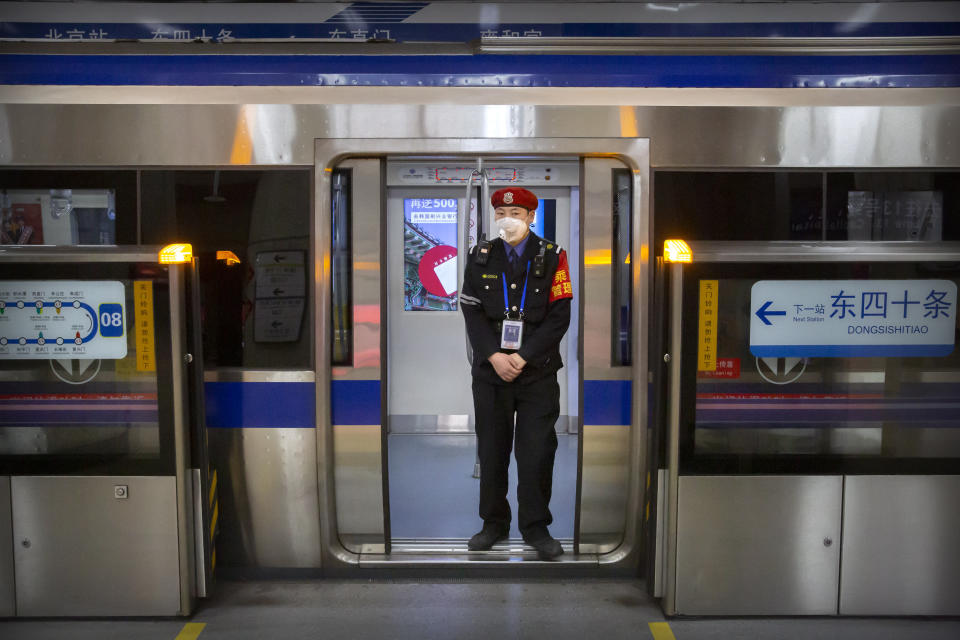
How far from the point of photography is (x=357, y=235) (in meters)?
3.20

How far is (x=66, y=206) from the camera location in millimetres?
3088

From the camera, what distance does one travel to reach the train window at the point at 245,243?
3.11 meters

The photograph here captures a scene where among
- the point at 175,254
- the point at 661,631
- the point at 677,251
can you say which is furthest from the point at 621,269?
the point at 175,254

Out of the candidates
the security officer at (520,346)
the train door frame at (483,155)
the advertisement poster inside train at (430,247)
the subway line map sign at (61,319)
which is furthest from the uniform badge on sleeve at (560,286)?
the advertisement poster inside train at (430,247)

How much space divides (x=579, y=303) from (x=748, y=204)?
3.00 feet

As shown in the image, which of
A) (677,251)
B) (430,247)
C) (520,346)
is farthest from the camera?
(430,247)

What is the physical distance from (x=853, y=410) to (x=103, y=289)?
3340 mm

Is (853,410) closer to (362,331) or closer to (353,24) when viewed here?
(362,331)

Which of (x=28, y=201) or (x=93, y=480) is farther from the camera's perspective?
(x=28, y=201)

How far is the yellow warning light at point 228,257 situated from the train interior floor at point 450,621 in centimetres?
157

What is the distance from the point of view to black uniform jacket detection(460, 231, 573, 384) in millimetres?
3191

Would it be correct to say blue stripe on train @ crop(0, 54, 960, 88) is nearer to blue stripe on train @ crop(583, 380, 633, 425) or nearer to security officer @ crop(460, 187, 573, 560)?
security officer @ crop(460, 187, 573, 560)

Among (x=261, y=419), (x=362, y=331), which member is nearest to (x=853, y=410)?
(x=362, y=331)

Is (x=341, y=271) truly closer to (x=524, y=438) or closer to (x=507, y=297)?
(x=507, y=297)
